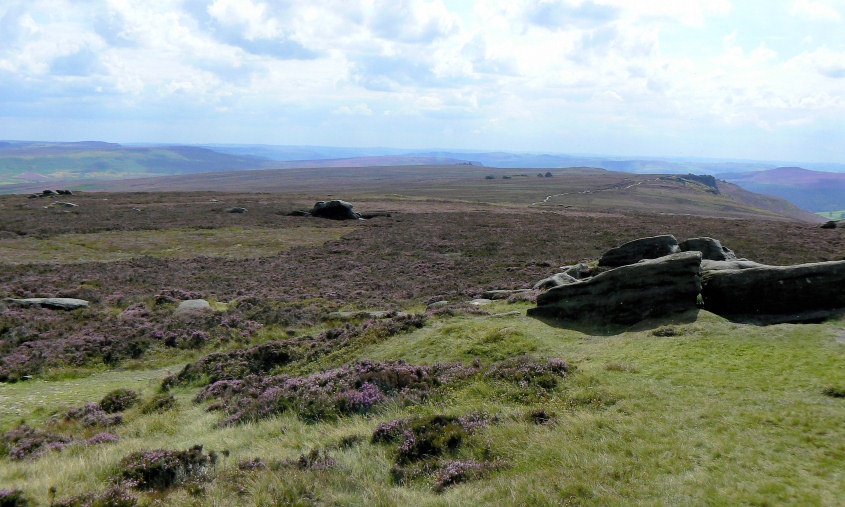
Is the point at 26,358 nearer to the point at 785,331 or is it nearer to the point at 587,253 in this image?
the point at 785,331

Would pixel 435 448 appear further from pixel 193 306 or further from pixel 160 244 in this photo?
pixel 160 244

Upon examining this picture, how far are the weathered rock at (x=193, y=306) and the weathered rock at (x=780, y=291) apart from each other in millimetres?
27483

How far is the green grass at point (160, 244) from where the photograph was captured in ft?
145

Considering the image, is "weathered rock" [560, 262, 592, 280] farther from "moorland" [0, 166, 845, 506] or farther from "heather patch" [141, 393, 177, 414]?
"heather patch" [141, 393, 177, 414]

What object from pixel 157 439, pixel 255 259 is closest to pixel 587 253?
pixel 255 259

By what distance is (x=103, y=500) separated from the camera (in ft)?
24.9

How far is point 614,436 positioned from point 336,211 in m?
74.1

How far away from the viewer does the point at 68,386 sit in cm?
1786

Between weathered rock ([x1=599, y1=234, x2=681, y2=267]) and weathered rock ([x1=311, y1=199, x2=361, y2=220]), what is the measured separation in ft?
182

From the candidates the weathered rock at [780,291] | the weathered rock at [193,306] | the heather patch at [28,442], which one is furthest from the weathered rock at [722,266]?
the weathered rock at [193,306]

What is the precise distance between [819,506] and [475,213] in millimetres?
79310

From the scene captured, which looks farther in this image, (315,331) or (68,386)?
(315,331)

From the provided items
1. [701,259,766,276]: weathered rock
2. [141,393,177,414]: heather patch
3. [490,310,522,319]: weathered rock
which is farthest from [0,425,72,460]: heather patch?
[701,259,766,276]: weathered rock

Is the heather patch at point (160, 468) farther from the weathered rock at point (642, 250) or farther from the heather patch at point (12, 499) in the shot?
the weathered rock at point (642, 250)
